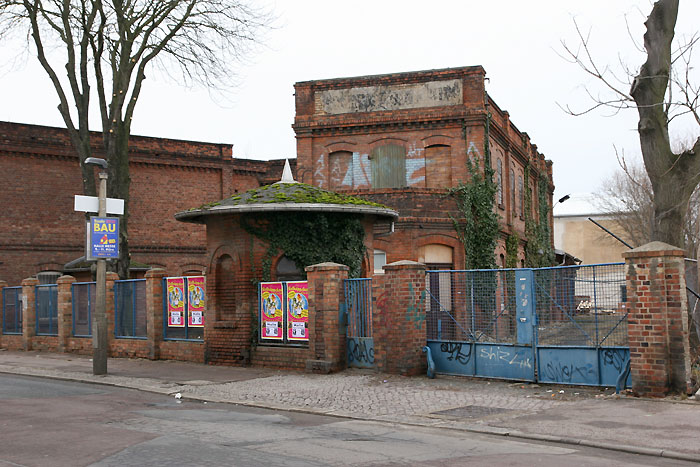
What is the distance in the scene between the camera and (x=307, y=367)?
1642 centimetres

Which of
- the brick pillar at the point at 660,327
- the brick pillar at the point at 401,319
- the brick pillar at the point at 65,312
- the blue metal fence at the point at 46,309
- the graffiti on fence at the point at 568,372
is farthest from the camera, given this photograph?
the blue metal fence at the point at 46,309

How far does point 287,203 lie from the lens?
17047mm

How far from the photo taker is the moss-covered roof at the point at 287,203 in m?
17.0

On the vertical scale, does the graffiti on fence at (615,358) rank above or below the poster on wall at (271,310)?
below

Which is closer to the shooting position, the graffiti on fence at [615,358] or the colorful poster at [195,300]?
the graffiti on fence at [615,358]

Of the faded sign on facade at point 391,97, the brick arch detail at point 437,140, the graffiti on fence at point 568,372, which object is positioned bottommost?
the graffiti on fence at point 568,372

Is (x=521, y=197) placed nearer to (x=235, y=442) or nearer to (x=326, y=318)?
(x=326, y=318)

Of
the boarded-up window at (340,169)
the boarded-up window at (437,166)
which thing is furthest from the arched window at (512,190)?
the boarded-up window at (340,169)

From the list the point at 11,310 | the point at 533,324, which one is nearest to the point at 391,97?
the point at 11,310

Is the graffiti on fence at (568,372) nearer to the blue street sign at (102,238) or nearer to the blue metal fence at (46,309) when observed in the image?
the blue street sign at (102,238)

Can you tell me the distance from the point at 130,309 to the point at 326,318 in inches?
312

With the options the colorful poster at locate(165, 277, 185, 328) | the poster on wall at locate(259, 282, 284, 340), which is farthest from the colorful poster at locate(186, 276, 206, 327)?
the poster on wall at locate(259, 282, 284, 340)

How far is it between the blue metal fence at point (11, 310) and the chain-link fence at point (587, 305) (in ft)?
65.2

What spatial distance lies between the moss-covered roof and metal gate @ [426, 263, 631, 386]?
9.76ft
